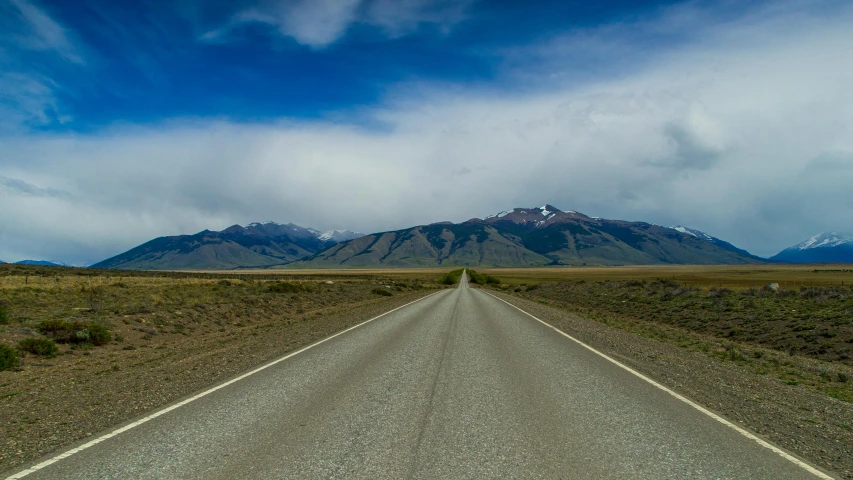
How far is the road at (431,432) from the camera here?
5.16 meters

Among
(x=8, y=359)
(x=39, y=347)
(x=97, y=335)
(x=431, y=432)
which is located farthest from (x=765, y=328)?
(x=39, y=347)

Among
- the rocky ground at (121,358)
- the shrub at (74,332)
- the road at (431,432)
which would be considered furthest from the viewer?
the shrub at (74,332)

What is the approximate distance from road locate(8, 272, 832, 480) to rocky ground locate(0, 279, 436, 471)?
105 cm

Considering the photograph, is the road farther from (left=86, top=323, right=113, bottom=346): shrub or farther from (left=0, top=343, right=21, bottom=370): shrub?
(left=86, top=323, right=113, bottom=346): shrub

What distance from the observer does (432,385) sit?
902 centimetres

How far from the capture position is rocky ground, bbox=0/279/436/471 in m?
7.18

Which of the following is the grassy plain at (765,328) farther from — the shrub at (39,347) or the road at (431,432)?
the shrub at (39,347)

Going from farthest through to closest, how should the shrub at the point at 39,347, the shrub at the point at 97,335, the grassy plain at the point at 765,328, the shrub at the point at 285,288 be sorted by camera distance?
the shrub at the point at 285,288 < the shrub at the point at 97,335 < the shrub at the point at 39,347 < the grassy plain at the point at 765,328

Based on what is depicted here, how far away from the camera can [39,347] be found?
1425 cm

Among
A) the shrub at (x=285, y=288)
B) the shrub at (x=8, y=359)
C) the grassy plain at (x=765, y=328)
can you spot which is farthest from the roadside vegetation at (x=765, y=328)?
the shrub at (x=285, y=288)

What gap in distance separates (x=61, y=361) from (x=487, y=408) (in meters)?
13.1

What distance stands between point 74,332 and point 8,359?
4.05 m

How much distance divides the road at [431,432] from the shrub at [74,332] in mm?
9882

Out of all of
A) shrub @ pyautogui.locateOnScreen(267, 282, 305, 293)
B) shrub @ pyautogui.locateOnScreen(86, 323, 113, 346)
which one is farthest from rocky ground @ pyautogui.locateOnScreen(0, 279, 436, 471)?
shrub @ pyautogui.locateOnScreen(267, 282, 305, 293)
